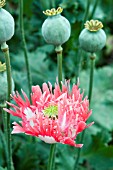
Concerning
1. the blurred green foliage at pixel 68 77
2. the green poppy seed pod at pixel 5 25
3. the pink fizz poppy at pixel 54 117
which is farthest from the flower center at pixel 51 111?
the blurred green foliage at pixel 68 77

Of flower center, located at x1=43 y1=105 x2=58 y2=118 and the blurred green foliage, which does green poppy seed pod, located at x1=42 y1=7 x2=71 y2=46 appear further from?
the blurred green foliage

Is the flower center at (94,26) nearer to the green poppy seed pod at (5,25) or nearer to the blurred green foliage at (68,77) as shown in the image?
the green poppy seed pod at (5,25)

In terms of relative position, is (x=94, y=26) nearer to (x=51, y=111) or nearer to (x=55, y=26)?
(x=55, y=26)

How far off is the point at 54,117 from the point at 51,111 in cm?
1

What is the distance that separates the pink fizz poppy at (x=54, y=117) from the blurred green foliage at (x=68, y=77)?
1.71ft

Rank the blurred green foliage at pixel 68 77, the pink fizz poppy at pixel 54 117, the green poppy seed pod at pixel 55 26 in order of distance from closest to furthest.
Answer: the pink fizz poppy at pixel 54 117 < the green poppy seed pod at pixel 55 26 < the blurred green foliage at pixel 68 77

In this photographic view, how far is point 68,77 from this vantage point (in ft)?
6.30

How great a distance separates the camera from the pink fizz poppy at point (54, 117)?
88 centimetres

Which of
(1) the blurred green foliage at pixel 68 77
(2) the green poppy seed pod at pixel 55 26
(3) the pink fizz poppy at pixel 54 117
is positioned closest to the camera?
(3) the pink fizz poppy at pixel 54 117

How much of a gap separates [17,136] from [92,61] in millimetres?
674

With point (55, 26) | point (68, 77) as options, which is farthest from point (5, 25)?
point (68, 77)

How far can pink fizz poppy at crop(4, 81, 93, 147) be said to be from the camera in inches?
34.7

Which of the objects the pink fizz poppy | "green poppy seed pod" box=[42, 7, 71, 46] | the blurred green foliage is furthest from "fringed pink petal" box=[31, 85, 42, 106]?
the blurred green foliage

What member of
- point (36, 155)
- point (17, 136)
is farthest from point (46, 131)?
point (17, 136)
